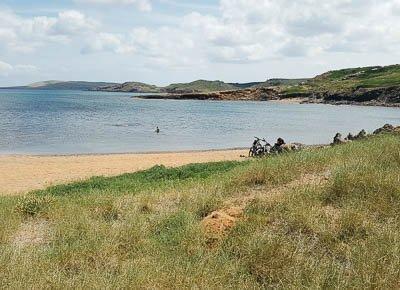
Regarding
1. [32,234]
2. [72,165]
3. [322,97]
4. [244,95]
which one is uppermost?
[32,234]

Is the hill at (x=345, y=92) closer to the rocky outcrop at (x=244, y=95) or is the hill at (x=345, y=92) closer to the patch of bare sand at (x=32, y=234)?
the rocky outcrop at (x=244, y=95)

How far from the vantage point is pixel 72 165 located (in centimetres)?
2870

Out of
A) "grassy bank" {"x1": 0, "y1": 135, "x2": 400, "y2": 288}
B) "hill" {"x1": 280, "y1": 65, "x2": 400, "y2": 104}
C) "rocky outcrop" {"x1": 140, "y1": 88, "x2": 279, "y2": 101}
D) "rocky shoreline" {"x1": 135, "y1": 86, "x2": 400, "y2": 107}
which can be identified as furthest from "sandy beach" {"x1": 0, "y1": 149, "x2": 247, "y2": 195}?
"rocky outcrop" {"x1": 140, "y1": 88, "x2": 279, "y2": 101}

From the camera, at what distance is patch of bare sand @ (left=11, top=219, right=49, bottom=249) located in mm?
8719

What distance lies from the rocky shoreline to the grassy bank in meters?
103

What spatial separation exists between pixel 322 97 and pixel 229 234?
133 meters

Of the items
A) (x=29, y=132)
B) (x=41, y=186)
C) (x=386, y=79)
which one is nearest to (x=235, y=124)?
(x=29, y=132)

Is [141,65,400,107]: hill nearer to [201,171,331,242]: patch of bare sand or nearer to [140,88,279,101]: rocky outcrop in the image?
[140,88,279,101]: rocky outcrop

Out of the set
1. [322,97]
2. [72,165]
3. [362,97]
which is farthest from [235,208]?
[322,97]

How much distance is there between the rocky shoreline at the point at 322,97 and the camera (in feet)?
373

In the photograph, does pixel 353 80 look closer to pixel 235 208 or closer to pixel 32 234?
pixel 235 208

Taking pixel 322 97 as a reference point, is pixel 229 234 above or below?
above

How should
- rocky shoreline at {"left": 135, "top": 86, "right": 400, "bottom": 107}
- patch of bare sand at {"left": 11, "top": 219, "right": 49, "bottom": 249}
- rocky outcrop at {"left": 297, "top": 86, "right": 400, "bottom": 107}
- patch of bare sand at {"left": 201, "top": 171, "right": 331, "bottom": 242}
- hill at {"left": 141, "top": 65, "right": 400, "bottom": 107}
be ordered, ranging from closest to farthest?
patch of bare sand at {"left": 201, "top": 171, "right": 331, "bottom": 242}
patch of bare sand at {"left": 11, "top": 219, "right": 49, "bottom": 249}
rocky outcrop at {"left": 297, "top": 86, "right": 400, "bottom": 107}
rocky shoreline at {"left": 135, "top": 86, "right": 400, "bottom": 107}
hill at {"left": 141, "top": 65, "right": 400, "bottom": 107}

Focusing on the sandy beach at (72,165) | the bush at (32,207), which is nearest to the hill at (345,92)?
the sandy beach at (72,165)
